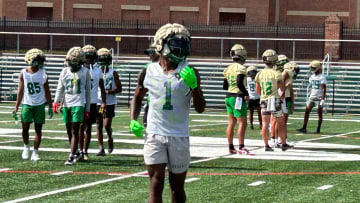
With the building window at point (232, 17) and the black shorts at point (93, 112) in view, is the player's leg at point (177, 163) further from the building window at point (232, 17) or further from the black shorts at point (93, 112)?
the building window at point (232, 17)

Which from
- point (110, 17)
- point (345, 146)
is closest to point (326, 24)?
point (110, 17)

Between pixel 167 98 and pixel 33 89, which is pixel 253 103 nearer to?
pixel 33 89

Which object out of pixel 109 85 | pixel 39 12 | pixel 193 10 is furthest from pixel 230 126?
pixel 39 12

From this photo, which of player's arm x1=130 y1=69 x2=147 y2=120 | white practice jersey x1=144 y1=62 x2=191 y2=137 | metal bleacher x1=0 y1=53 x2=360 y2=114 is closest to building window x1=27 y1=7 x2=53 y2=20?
metal bleacher x1=0 y1=53 x2=360 y2=114

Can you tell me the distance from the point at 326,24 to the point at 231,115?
32.1 meters

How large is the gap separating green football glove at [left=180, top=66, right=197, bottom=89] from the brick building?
4842 cm

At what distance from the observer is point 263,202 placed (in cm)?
1013

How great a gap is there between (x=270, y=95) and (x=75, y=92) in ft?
14.5

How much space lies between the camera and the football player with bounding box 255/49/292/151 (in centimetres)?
1616

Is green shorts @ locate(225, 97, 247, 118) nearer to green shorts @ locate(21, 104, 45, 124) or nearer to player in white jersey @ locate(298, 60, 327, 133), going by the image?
green shorts @ locate(21, 104, 45, 124)

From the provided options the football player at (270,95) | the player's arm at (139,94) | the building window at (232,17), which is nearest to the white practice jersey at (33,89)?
the football player at (270,95)

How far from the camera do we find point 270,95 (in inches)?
641

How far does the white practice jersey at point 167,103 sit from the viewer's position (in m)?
7.84

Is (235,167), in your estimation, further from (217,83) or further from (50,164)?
(217,83)
